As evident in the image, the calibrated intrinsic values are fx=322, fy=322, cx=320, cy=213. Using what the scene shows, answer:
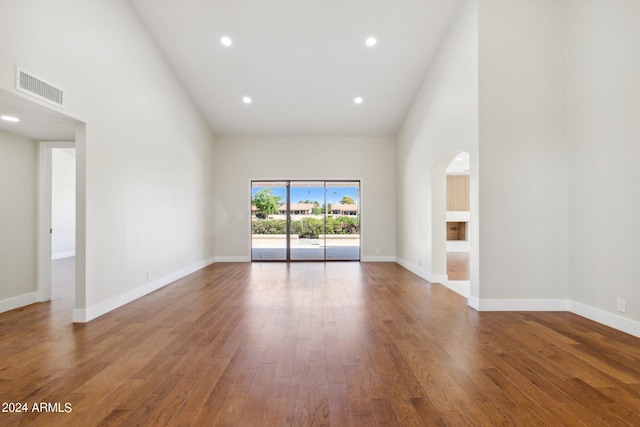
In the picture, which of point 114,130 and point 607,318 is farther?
point 114,130

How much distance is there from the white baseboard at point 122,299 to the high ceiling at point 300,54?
12.4 ft

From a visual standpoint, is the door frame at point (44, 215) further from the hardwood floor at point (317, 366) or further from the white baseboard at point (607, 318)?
the white baseboard at point (607, 318)

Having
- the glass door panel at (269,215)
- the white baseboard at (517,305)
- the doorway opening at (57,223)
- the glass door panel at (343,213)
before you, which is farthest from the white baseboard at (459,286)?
the doorway opening at (57,223)

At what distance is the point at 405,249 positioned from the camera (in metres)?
7.59

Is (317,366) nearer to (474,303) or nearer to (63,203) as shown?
(474,303)

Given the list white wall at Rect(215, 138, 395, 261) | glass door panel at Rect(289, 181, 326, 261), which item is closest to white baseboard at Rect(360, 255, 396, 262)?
white wall at Rect(215, 138, 395, 261)

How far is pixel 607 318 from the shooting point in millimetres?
3533

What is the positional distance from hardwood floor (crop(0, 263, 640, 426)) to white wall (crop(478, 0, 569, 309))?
0.47m

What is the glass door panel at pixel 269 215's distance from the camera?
868cm

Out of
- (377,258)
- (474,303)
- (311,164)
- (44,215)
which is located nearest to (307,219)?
(311,164)

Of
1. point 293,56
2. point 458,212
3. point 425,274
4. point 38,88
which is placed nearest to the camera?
point 38,88

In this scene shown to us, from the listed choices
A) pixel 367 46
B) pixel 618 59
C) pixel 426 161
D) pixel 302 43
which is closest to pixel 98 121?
pixel 302 43

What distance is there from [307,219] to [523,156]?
5.63m

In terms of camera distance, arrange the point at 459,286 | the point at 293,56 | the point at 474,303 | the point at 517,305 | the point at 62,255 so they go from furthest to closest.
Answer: the point at 62,255 → the point at 293,56 → the point at 459,286 → the point at 474,303 → the point at 517,305
